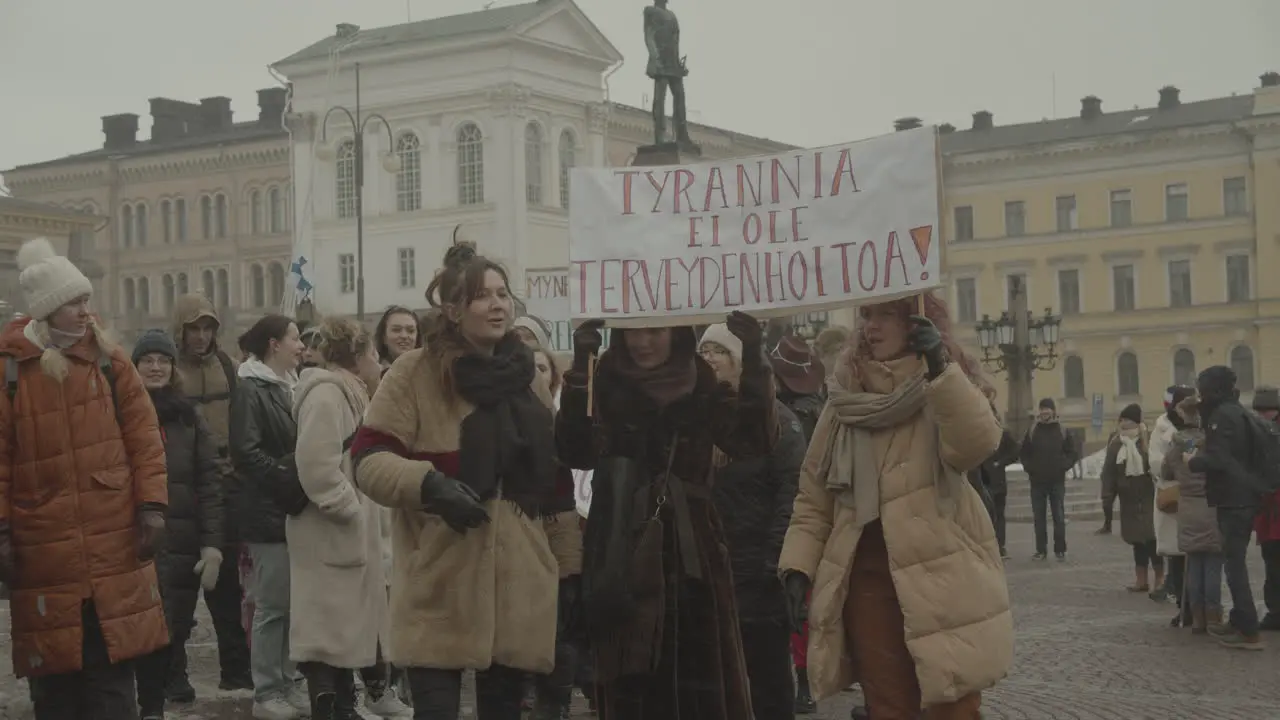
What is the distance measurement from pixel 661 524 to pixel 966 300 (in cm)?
7760

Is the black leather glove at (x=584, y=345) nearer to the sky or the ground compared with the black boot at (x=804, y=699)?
nearer to the sky

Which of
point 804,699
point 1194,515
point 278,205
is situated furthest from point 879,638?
point 278,205

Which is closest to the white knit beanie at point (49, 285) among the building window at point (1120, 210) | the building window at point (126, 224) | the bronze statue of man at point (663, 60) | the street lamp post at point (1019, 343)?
the bronze statue of man at point (663, 60)

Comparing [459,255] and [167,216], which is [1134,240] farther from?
[459,255]

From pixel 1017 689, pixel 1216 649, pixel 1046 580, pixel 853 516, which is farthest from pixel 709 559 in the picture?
pixel 1046 580

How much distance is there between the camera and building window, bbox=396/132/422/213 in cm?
7619

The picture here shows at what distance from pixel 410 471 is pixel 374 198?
72.0 metres

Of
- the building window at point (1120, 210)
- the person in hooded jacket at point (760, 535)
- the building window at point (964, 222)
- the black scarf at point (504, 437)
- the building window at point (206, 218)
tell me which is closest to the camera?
the black scarf at point (504, 437)

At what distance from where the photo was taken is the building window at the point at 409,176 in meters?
76.2

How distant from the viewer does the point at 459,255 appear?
20.4ft

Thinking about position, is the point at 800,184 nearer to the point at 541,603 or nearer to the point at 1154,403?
the point at 541,603

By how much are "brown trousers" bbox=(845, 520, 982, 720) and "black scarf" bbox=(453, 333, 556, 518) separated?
98 cm

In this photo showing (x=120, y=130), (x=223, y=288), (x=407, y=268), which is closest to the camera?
(x=407, y=268)

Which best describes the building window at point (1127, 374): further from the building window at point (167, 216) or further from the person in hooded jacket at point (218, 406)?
the person in hooded jacket at point (218, 406)
